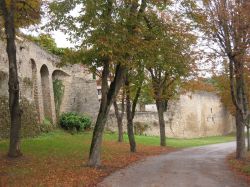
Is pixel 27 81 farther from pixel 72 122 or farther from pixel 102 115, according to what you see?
pixel 102 115

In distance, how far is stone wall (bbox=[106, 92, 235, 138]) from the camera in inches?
1612

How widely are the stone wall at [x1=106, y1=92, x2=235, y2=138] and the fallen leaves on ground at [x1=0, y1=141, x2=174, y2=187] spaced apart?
20.8 metres

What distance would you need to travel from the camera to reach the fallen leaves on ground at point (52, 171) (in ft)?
38.7

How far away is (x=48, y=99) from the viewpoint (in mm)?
31172

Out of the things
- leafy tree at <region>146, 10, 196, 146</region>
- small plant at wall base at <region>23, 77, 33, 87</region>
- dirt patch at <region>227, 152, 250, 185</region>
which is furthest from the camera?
small plant at wall base at <region>23, 77, 33, 87</region>

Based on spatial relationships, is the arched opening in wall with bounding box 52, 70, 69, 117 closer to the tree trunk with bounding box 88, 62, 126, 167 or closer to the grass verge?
the grass verge

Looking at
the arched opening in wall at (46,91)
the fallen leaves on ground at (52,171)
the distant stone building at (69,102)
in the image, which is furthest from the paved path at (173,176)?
the arched opening in wall at (46,91)

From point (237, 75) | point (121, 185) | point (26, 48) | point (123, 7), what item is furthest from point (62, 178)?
point (26, 48)

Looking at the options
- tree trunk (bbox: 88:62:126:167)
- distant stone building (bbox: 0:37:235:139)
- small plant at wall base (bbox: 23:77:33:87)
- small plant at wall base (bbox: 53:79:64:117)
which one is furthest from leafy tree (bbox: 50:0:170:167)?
small plant at wall base (bbox: 53:79:64:117)

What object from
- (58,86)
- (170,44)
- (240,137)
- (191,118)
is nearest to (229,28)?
(170,44)

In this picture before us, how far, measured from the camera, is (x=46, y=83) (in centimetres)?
3117

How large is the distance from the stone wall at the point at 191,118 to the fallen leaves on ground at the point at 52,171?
2078 centimetres

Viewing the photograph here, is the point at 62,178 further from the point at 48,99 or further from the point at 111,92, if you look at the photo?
the point at 48,99

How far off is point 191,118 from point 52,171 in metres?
33.2
